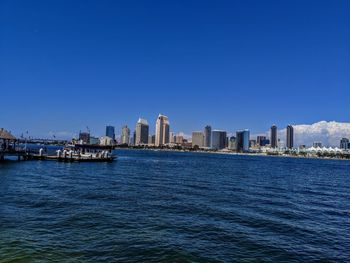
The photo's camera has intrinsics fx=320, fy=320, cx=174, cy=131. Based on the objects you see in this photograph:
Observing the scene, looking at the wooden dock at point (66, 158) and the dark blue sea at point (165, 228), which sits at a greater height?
the wooden dock at point (66, 158)

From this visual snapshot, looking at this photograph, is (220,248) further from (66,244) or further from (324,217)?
(324,217)

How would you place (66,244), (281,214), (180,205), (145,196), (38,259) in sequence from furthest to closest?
(145,196) → (180,205) → (281,214) → (66,244) → (38,259)

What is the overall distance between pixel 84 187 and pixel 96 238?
23490 millimetres

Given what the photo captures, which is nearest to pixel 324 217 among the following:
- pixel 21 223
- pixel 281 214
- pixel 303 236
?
pixel 281 214

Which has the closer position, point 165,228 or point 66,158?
point 165,228

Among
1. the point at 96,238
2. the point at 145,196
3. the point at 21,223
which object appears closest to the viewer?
the point at 96,238

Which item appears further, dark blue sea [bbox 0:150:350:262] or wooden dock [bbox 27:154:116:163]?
wooden dock [bbox 27:154:116:163]

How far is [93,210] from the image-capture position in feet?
87.6

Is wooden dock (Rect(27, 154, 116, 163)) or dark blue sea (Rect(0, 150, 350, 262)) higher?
wooden dock (Rect(27, 154, 116, 163))

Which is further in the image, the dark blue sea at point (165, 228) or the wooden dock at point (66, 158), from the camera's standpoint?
the wooden dock at point (66, 158)

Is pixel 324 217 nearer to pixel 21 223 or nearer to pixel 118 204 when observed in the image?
pixel 118 204

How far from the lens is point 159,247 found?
18.0 metres

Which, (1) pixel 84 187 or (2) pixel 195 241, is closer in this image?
(2) pixel 195 241

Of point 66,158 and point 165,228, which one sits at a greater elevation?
point 66,158
